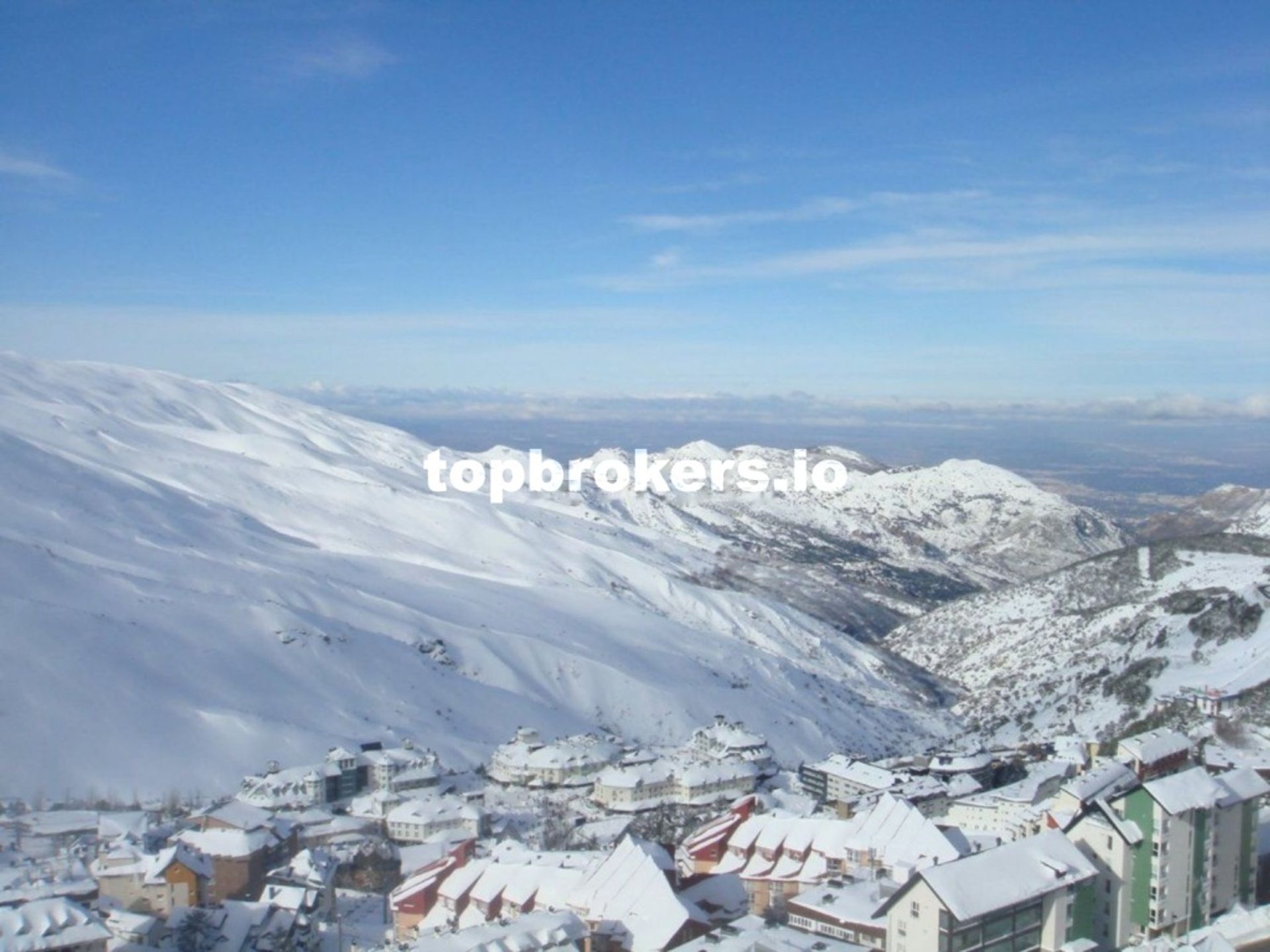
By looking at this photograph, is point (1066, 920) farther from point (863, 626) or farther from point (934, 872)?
point (863, 626)

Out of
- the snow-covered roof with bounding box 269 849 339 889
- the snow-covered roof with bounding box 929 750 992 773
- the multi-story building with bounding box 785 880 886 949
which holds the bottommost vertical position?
the snow-covered roof with bounding box 929 750 992 773

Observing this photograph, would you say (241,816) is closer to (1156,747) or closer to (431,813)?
(431,813)

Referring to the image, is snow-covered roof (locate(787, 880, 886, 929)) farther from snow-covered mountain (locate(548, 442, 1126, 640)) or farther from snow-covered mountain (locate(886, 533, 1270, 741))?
snow-covered mountain (locate(548, 442, 1126, 640))

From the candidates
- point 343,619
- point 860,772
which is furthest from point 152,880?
point 343,619

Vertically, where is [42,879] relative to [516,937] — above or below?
below

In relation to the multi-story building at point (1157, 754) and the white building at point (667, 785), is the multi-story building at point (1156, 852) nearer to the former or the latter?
the multi-story building at point (1157, 754)

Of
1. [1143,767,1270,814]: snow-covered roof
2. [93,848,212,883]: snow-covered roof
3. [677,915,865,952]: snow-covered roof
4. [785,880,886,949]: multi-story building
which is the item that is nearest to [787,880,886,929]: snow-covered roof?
[785,880,886,949]: multi-story building

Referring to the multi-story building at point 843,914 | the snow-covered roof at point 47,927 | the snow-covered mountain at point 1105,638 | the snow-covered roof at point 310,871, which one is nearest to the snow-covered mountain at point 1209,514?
the snow-covered mountain at point 1105,638
